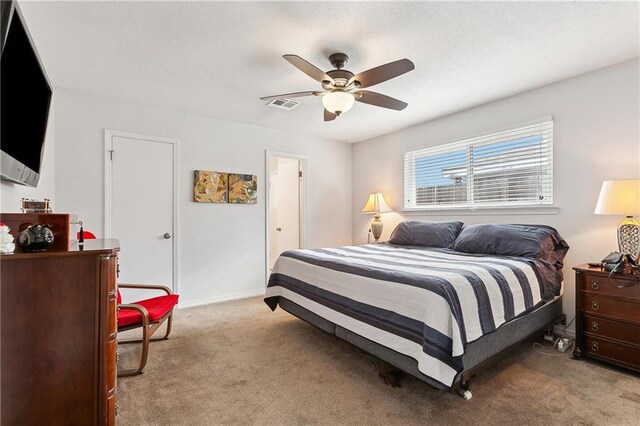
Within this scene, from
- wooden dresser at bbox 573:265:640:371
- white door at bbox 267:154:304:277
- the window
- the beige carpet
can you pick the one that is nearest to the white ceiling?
the window

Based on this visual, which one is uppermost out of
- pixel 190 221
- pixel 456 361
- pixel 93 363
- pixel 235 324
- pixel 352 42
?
pixel 352 42

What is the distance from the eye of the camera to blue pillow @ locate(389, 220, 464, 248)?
11.3 ft

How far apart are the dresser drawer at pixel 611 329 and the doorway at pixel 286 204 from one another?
11.5 feet

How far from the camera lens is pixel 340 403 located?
6.03 ft

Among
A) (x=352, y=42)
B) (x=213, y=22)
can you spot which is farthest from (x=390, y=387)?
(x=213, y=22)

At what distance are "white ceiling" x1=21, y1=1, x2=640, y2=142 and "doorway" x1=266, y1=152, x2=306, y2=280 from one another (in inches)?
71.3

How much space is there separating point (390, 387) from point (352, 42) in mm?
2454

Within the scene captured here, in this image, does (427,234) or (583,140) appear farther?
(427,234)

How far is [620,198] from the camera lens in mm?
2227

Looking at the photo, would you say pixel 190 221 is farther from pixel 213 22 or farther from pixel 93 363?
pixel 93 363

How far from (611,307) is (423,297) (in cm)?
162

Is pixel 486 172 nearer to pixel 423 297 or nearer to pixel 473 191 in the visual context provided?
pixel 473 191

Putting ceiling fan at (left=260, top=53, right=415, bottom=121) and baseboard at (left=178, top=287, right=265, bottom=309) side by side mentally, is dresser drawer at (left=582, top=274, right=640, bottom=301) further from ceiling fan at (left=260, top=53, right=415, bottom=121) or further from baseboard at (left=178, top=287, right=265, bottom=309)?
baseboard at (left=178, top=287, right=265, bottom=309)

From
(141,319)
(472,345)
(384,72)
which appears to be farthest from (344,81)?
(141,319)
